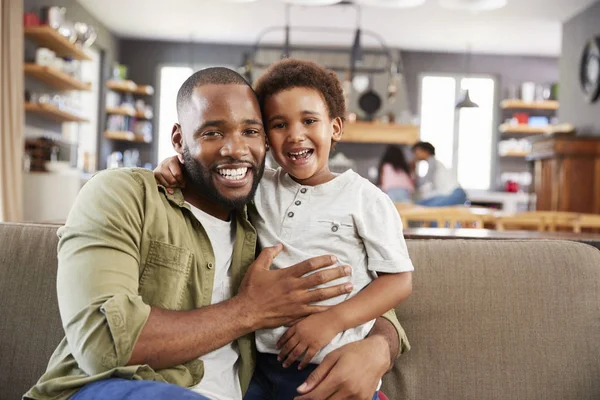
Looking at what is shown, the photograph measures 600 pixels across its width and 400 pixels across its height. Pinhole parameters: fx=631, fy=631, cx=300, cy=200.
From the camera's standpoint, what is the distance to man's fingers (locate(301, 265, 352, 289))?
1.23 m

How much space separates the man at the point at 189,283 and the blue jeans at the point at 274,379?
5 centimetres

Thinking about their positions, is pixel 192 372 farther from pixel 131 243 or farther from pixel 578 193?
pixel 578 193

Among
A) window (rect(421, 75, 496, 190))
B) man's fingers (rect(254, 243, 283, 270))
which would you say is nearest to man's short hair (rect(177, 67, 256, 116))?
man's fingers (rect(254, 243, 283, 270))

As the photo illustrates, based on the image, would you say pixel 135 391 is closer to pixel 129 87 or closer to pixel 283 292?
pixel 283 292

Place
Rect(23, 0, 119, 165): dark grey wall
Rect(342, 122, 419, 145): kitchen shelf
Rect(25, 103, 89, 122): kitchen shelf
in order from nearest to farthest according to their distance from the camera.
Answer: Rect(25, 103, 89, 122): kitchen shelf → Rect(23, 0, 119, 165): dark grey wall → Rect(342, 122, 419, 145): kitchen shelf

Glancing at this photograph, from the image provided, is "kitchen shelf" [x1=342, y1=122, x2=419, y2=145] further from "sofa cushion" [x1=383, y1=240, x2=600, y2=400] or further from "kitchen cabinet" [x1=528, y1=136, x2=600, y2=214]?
"sofa cushion" [x1=383, y1=240, x2=600, y2=400]

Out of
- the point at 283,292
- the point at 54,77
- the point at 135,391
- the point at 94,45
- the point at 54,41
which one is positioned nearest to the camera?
the point at 135,391

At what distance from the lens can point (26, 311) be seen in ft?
4.91

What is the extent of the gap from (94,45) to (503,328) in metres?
8.35

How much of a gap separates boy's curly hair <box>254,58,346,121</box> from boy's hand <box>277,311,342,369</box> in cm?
50

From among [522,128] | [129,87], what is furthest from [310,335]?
[522,128]

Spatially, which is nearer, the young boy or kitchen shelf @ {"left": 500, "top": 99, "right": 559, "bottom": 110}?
the young boy

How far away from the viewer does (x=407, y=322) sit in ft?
5.02

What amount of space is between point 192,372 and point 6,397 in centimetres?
57
